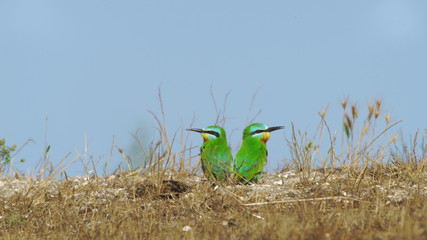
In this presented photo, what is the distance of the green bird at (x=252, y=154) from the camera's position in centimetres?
573

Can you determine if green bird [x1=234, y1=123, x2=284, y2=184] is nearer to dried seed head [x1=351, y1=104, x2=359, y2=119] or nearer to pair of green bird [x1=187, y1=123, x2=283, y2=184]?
pair of green bird [x1=187, y1=123, x2=283, y2=184]

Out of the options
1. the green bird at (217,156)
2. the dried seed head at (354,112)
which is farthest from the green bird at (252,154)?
the dried seed head at (354,112)

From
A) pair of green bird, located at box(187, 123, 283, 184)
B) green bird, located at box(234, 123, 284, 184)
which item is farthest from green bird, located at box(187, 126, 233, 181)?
green bird, located at box(234, 123, 284, 184)

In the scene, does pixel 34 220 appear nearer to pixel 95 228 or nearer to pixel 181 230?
pixel 95 228

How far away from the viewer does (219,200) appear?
4.75m

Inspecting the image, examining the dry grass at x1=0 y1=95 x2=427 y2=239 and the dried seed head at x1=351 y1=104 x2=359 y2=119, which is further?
the dried seed head at x1=351 y1=104 x2=359 y2=119

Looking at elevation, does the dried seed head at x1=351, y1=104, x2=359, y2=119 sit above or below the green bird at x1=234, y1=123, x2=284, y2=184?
above

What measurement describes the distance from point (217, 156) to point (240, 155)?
27 centimetres

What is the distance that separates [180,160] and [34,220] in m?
2.08

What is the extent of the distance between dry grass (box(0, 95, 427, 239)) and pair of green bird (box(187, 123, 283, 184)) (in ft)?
0.68

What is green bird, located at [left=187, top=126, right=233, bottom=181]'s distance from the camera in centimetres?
571

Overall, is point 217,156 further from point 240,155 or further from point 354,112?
point 354,112

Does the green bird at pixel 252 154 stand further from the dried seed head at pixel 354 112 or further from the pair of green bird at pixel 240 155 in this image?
the dried seed head at pixel 354 112

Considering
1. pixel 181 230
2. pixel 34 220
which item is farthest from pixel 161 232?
pixel 34 220
